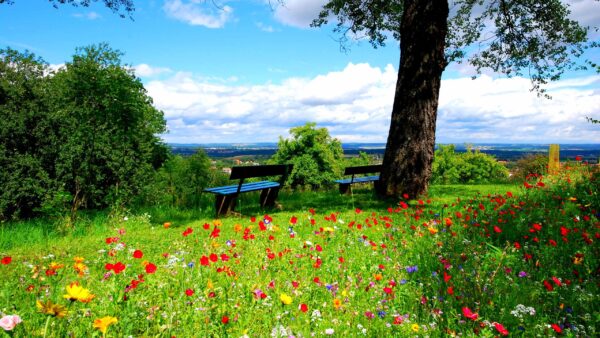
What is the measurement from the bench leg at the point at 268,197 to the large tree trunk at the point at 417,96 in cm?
305

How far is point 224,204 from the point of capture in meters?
8.12

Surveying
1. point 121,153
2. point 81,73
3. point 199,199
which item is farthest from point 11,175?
point 81,73

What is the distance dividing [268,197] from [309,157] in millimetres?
8430

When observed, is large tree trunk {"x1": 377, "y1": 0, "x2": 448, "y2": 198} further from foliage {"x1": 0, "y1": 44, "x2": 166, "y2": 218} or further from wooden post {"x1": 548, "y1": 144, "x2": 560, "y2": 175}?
wooden post {"x1": 548, "y1": 144, "x2": 560, "y2": 175}

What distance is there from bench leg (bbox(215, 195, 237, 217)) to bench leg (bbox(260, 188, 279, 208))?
44.6 inches

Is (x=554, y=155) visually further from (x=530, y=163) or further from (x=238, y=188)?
(x=530, y=163)

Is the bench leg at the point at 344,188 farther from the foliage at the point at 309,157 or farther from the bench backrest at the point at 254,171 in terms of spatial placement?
the foliage at the point at 309,157

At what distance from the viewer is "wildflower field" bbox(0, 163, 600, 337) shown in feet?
8.43

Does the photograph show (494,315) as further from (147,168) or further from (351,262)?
(147,168)

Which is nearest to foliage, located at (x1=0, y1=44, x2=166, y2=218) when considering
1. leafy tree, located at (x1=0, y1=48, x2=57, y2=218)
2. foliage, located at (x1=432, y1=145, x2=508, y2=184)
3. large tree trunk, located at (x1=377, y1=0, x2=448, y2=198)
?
leafy tree, located at (x1=0, y1=48, x2=57, y2=218)

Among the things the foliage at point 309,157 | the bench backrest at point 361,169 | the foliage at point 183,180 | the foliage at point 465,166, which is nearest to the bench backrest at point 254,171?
the bench backrest at point 361,169

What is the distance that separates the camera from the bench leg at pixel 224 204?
26.3ft

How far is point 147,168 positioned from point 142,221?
6.21 m

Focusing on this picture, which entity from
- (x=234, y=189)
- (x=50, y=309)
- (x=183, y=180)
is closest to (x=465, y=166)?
(x=183, y=180)
